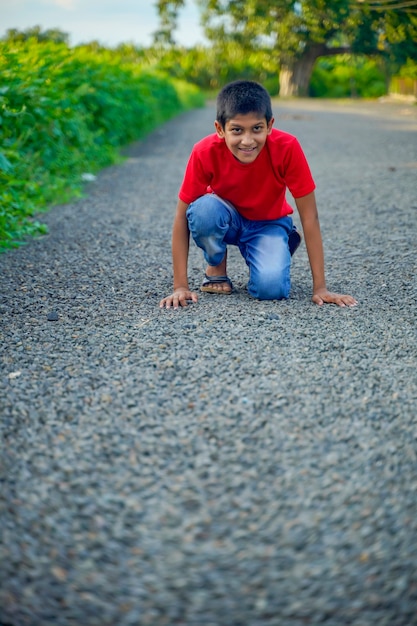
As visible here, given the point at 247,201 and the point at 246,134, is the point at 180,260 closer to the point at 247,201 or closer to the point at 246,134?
the point at 247,201

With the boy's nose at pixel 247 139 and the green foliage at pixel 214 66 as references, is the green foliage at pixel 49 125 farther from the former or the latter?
the green foliage at pixel 214 66

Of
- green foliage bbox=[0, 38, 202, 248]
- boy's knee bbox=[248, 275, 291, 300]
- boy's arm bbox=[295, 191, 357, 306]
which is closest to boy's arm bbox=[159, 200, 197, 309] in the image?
boy's knee bbox=[248, 275, 291, 300]

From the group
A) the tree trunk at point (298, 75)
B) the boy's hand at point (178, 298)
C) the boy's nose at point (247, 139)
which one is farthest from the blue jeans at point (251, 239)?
the tree trunk at point (298, 75)

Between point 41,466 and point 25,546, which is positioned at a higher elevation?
point 41,466

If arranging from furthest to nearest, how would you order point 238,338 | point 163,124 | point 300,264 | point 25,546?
point 163,124 → point 300,264 → point 238,338 → point 25,546

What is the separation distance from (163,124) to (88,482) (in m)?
14.6

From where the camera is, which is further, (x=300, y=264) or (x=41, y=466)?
(x=300, y=264)

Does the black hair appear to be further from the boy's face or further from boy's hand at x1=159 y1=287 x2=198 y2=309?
boy's hand at x1=159 y1=287 x2=198 y2=309

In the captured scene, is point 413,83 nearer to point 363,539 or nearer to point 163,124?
point 163,124

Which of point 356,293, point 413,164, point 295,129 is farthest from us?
point 295,129

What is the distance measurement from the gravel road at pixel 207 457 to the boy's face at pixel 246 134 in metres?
0.73

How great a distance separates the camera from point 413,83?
79.2 feet

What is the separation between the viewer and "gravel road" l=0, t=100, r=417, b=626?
4.98 ft

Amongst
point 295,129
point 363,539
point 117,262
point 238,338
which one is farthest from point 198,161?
point 295,129
